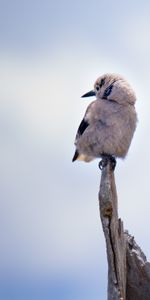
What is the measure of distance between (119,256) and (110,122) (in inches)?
106

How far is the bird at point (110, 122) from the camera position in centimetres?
1062

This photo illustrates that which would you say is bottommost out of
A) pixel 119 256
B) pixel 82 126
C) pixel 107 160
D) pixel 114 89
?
pixel 119 256

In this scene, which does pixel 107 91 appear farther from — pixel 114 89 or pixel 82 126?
Answer: pixel 82 126

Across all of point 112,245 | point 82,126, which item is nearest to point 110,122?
point 82,126

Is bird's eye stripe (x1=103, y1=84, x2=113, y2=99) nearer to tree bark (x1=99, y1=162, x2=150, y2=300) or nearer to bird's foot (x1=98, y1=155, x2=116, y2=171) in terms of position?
bird's foot (x1=98, y1=155, x2=116, y2=171)

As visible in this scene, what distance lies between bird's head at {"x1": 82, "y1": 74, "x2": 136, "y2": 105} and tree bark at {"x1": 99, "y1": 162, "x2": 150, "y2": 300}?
5.54 feet

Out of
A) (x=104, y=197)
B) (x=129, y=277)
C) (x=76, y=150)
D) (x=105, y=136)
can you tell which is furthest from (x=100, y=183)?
(x=76, y=150)

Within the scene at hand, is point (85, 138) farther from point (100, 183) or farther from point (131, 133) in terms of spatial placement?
point (100, 183)

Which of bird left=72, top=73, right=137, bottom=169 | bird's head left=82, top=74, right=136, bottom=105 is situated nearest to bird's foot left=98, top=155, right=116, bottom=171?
bird left=72, top=73, right=137, bottom=169

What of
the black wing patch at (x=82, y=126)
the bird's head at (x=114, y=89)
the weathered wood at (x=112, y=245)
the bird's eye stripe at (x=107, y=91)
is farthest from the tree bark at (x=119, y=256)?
the bird's eye stripe at (x=107, y=91)

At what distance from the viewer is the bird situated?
34.9 feet

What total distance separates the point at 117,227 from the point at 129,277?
851mm

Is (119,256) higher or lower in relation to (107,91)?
lower

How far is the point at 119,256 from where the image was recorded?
27.8ft
